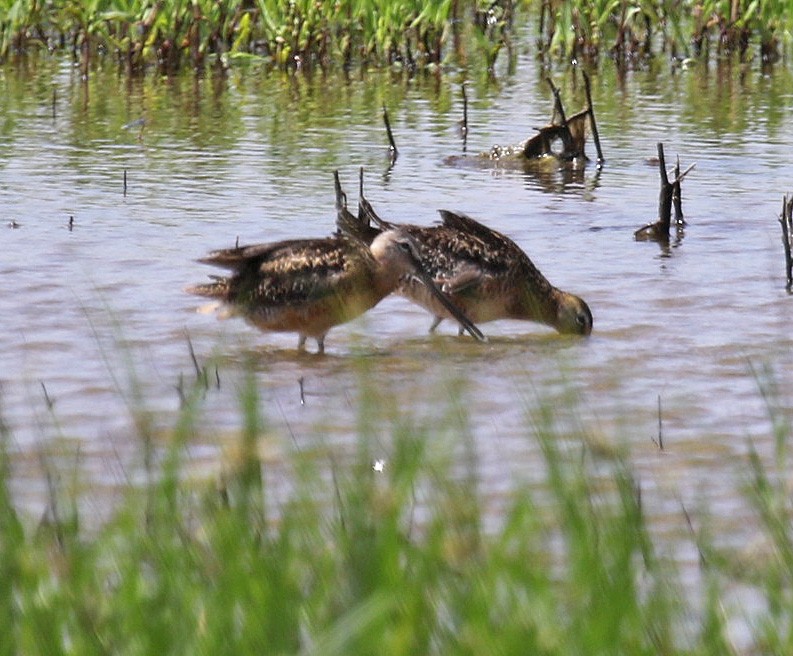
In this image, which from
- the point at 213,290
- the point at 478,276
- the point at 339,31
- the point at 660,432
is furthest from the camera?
the point at 339,31

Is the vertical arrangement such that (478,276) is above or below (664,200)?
below

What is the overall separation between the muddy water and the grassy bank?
28 cm

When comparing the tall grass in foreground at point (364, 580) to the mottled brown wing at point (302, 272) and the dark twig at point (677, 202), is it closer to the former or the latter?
the mottled brown wing at point (302, 272)

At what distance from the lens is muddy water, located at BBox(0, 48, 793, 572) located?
4.70 m

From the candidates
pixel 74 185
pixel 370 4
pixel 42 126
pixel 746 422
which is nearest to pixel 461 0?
pixel 370 4

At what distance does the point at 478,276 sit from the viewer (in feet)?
20.9

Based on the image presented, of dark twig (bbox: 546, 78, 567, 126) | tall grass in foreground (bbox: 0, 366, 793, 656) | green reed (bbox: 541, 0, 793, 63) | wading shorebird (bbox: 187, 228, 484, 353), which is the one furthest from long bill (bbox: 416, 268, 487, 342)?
green reed (bbox: 541, 0, 793, 63)

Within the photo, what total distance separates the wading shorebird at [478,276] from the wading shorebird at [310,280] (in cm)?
23

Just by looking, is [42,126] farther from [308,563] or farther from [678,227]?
[308,563]

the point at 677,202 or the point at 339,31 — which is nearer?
the point at 677,202

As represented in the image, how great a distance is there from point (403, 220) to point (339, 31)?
16.8ft

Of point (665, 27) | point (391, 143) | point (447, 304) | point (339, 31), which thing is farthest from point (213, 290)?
point (665, 27)

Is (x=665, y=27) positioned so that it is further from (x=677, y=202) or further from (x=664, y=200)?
(x=664, y=200)

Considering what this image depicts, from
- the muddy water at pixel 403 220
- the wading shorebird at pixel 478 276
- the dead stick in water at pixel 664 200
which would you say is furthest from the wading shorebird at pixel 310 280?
the dead stick in water at pixel 664 200
